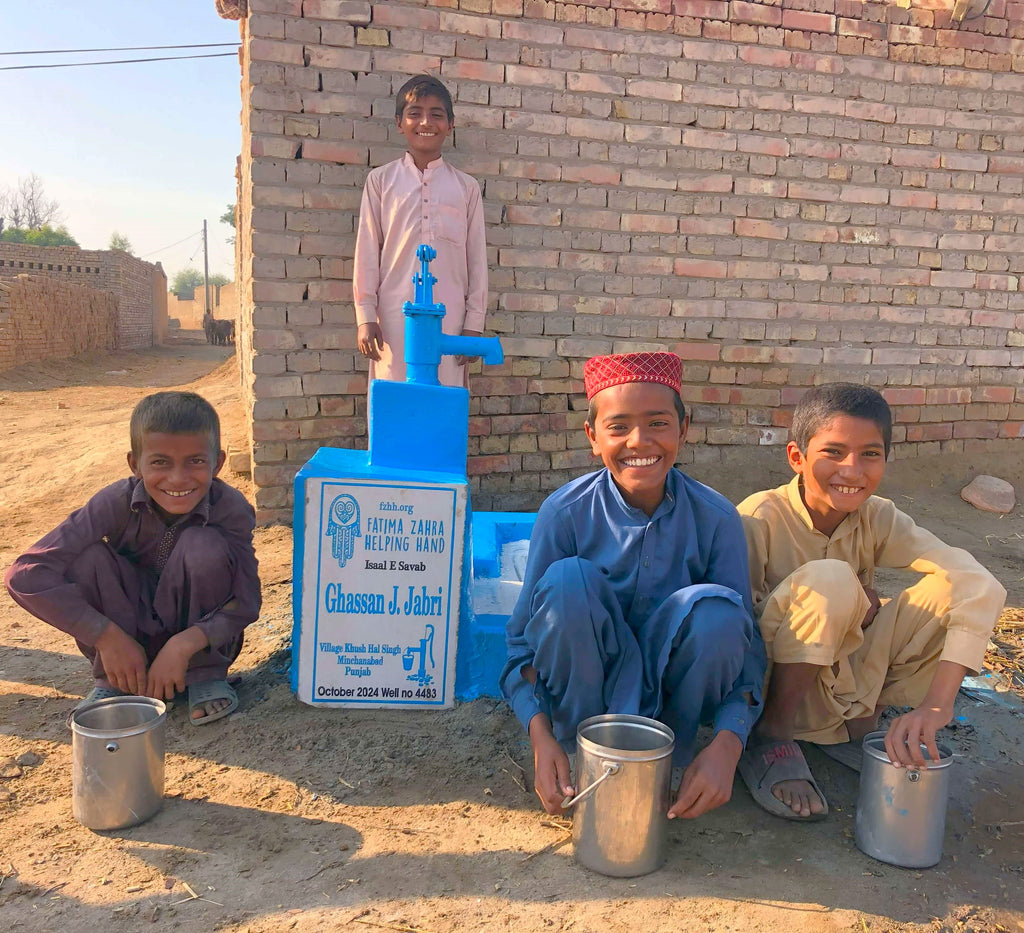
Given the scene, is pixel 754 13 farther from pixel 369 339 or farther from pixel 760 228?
pixel 369 339

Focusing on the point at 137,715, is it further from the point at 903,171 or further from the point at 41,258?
the point at 41,258

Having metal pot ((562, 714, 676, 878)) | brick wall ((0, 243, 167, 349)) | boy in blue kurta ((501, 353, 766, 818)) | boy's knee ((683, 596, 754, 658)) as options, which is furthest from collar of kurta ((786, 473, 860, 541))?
brick wall ((0, 243, 167, 349))

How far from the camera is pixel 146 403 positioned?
2219mm

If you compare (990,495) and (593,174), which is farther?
(990,495)

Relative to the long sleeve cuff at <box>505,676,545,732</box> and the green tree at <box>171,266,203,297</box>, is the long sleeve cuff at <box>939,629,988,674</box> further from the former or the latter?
the green tree at <box>171,266,203,297</box>

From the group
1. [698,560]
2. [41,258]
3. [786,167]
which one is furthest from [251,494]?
[41,258]

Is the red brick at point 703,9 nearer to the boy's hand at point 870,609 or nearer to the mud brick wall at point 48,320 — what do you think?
the boy's hand at point 870,609

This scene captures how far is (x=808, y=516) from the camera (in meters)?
2.13

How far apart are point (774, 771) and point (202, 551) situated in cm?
156

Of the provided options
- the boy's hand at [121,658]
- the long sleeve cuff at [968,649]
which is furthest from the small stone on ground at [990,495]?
the boy's hand at [121,658]

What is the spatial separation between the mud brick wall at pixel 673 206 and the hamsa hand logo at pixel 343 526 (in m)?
1.79

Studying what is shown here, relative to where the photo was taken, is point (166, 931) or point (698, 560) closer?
point (166, 931)

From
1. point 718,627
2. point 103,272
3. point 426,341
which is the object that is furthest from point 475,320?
point 103,272

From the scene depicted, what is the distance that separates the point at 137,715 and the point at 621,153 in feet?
11.3
